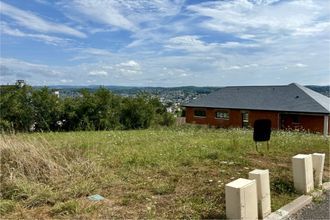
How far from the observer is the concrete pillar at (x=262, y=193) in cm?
475

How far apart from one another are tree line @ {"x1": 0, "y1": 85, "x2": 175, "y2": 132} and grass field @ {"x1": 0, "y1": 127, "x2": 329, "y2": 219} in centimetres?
1713

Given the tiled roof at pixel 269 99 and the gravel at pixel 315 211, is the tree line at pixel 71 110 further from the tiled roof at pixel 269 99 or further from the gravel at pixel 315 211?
the gravel at pixel 315 211

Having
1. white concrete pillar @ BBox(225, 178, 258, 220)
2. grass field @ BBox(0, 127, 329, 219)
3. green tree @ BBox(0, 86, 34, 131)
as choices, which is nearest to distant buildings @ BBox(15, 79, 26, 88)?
green tree @ BBox(0, 86, 34, 131)

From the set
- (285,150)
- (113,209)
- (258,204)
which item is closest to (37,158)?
(113,209)

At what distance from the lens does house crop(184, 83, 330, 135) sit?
35406mm

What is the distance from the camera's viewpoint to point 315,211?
204 inches

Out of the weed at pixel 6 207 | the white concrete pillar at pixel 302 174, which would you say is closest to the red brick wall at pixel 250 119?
the white concrete pillar at pixel 302 174

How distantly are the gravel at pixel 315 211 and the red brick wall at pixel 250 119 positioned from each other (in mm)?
A: 31539

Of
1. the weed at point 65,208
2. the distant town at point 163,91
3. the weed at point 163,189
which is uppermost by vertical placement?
the distant town at point 163,91

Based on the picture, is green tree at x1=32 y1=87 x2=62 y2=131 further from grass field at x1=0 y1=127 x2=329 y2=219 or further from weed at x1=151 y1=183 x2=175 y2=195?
weed at x1=151 y1=183 x2=175 y2=195

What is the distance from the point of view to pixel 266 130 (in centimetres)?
929

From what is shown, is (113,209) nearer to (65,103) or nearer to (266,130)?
(266,130)

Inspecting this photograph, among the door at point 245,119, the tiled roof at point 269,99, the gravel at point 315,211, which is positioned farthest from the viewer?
the door at point 245,119

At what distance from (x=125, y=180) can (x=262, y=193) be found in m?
2.52
